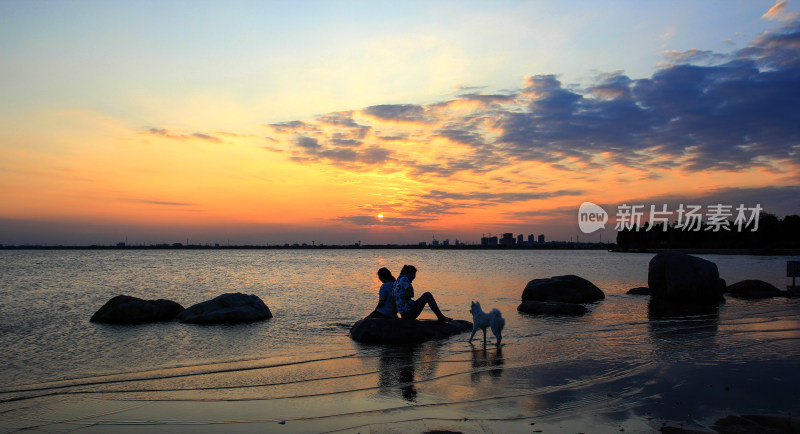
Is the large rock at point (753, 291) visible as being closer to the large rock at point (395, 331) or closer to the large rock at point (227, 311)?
the large rock at point (395, 331)

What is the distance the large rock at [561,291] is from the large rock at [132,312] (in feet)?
48.4

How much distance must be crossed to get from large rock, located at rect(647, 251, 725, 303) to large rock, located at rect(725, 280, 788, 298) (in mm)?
3375

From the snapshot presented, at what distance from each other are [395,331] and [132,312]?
9970 mm

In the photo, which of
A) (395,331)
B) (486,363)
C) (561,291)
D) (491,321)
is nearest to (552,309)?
(561,291)

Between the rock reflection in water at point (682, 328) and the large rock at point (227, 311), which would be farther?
the large rock at point (227, 311)

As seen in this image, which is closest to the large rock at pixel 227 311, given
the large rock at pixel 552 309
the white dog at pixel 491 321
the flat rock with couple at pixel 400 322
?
the flat rock with couple at pixel 400 322

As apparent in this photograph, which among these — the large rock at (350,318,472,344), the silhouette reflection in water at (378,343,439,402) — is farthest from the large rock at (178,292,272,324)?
the silhouette reflection in water at (378,343,439,402)

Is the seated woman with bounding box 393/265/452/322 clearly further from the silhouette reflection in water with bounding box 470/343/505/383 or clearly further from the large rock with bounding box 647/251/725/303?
the large rock with bounding box 647/251/725/303

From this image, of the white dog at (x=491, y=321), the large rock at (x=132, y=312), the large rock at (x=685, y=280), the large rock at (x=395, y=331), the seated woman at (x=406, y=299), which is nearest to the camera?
the white dog at (x=491, y=321)

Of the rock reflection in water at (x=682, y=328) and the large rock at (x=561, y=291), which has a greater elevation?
the large rock at (x=561, y=291)

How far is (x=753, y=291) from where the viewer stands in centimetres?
2520

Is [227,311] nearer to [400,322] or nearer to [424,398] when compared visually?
[400,322]

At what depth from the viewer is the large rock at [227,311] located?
1678 centimetres

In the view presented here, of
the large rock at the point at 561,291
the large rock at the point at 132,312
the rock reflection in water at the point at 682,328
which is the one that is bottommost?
the large rock at the point at 132,312
